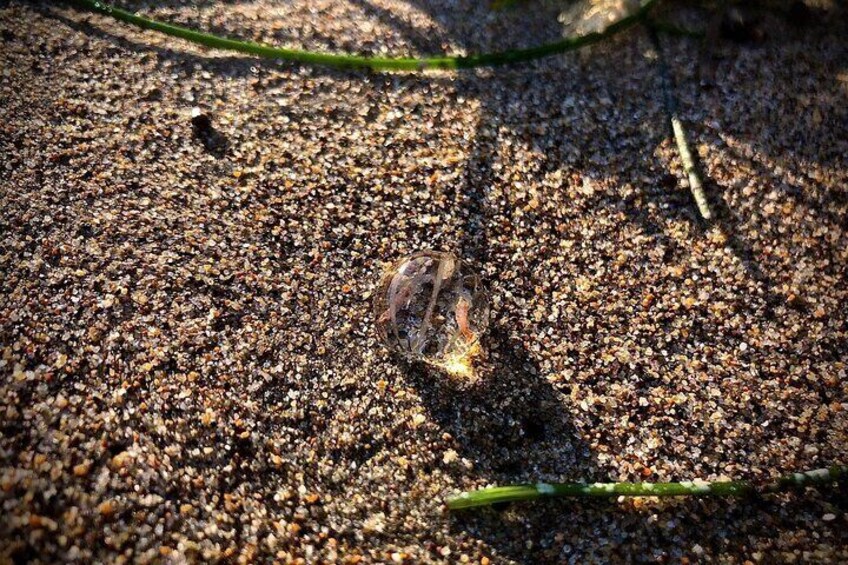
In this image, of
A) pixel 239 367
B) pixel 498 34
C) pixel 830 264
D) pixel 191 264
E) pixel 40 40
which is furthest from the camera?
pixel 498 34

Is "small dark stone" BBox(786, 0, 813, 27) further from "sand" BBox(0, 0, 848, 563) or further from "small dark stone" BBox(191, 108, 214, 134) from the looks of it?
"small dark stone" BBox(191, 108, 214, 134)

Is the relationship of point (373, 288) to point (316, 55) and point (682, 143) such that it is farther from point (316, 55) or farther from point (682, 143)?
point (682, 143)

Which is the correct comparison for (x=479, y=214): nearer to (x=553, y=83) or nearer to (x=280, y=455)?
(x=553, y=83)

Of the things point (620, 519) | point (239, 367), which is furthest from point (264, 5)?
point (620, 519)

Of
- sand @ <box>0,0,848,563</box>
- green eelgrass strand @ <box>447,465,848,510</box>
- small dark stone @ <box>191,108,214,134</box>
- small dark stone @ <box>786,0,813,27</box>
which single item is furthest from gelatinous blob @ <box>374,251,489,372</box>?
small dark stone @ <box>786,0,813,27</box>

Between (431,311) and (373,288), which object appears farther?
(373,288)

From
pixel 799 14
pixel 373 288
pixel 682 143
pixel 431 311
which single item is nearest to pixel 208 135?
pixel 373 288
